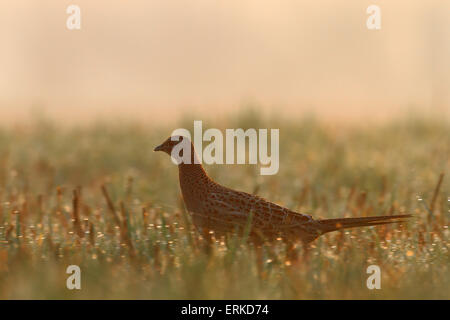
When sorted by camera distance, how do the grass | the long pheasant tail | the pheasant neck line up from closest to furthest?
the grass < the long pheasant tail < the pheasant neck

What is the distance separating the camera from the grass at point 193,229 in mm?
3709

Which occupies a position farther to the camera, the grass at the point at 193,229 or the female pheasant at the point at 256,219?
the female pheasant at the point at 256,219

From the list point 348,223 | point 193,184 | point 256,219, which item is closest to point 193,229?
point 193,184

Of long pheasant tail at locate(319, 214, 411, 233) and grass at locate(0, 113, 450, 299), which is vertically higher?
long pheasant tail at locate(319, 214, 411, 233)

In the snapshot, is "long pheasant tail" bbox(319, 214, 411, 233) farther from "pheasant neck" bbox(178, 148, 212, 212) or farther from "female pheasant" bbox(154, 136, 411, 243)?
"pheasant neck" bbox(178, 148, 212, 212)

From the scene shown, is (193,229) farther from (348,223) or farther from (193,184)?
(348,223)

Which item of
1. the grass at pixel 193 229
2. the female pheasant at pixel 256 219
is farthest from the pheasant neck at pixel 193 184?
the grass at pixel 193 229

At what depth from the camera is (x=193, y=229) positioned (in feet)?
15.6

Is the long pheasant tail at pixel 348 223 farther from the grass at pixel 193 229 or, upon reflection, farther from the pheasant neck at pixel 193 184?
the pheasant neck at pixel 193 184

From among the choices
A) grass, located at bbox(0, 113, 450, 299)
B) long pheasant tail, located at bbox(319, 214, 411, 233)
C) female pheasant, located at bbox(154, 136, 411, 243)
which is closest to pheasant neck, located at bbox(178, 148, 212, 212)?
female pheasant, located at bbox(154, 136, 411, 243)

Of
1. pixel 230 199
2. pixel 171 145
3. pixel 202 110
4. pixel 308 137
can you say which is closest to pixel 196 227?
pixel 230 199

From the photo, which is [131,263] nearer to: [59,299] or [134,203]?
[59,299]

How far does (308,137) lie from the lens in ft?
33.4

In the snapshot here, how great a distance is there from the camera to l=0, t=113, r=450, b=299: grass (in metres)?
3.71
